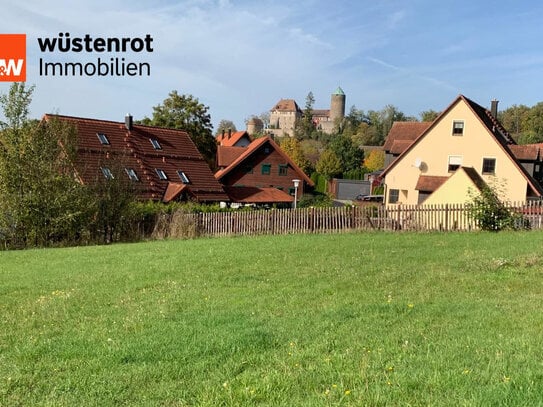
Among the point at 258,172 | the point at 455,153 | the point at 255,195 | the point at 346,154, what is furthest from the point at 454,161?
the point at 346,154

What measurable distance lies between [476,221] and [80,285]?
17.0m

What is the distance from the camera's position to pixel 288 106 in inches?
7151

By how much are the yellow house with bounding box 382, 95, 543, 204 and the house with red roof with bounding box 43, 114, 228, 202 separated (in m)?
15.4

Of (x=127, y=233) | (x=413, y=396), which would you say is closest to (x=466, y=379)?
(x=413, y=396)

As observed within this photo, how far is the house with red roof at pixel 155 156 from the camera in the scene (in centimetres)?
3466

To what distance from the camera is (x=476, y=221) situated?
819 inches

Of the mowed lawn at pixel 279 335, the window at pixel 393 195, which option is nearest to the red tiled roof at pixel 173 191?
the window at pixel 393 195

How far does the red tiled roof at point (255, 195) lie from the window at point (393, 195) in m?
10.1

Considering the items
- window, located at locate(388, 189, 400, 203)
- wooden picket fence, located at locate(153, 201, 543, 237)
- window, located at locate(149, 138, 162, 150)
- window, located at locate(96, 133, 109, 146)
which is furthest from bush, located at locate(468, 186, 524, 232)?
window, located at locate(96, 133, 109, 146)

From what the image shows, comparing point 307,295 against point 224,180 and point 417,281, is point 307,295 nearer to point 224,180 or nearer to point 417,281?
point 417,281

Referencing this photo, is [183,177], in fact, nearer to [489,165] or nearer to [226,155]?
[226,155]

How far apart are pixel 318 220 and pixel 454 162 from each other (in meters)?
20.0

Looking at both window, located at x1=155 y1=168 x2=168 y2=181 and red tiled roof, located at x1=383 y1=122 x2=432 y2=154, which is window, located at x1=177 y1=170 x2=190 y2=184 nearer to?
window, located at x1=155 y1=168 x2=168 y2=181

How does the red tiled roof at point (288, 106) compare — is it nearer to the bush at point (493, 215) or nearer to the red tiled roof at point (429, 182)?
the red tiled roof at point (429, 182)
